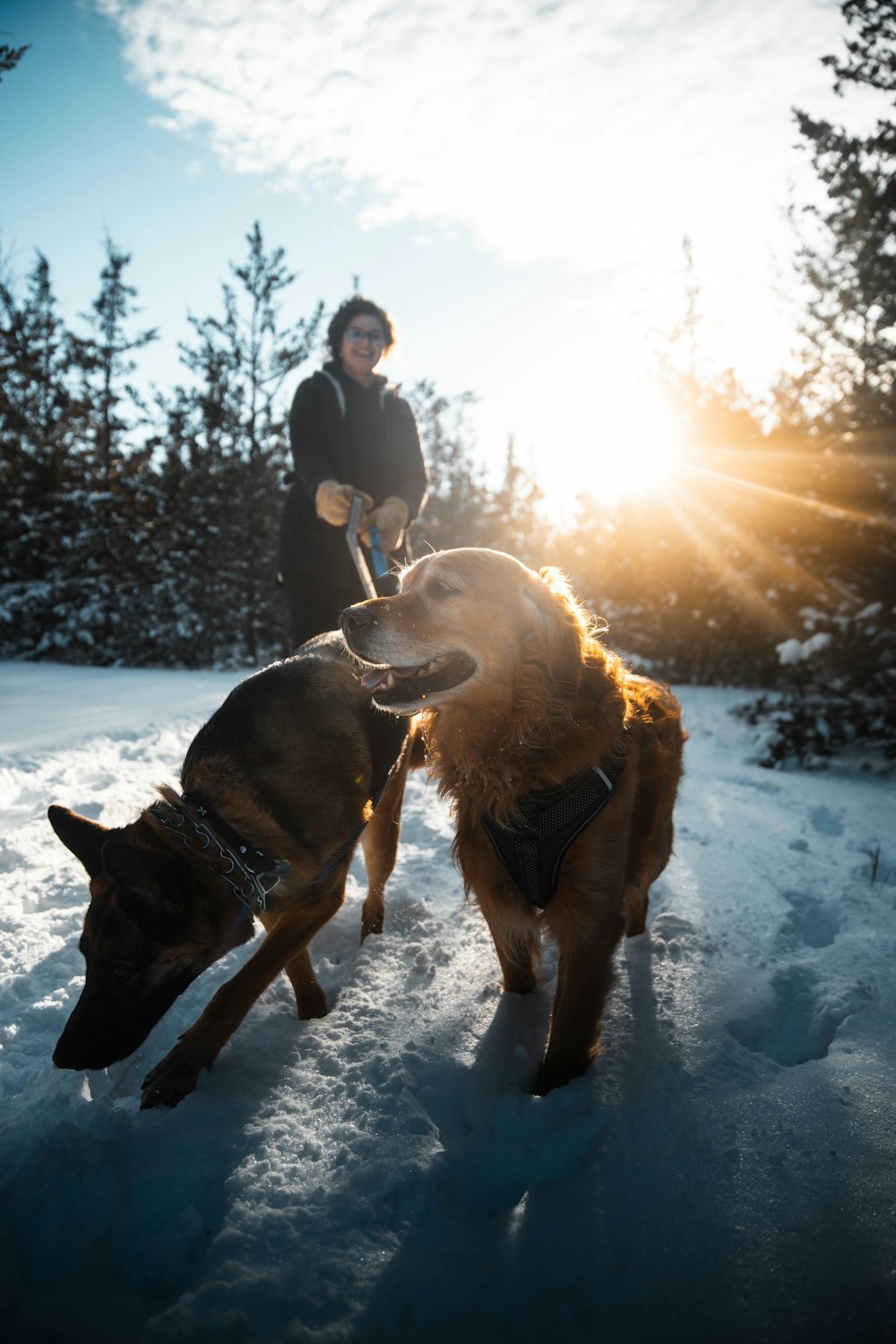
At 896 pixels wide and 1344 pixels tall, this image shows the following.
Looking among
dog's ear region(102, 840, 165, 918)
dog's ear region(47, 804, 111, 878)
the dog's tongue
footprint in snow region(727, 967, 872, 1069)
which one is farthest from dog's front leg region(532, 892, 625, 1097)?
dog's ear region(47, 804, 111, 878)

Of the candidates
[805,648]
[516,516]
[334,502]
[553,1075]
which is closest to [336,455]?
[334,502]

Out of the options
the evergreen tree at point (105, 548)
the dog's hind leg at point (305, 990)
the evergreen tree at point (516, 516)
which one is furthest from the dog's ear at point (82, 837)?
the evergreen tree at point (516, 516)

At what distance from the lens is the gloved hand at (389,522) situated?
3584 millimetres

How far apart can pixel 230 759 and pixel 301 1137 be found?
1.08 metres

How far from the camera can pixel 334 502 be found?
344 cm

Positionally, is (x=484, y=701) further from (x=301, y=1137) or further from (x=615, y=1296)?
(x=615, y=1296)

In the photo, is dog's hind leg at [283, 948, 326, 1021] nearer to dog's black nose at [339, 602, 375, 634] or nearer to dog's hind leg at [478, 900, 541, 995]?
dog's hind leg at [478, 900, 541, 995]

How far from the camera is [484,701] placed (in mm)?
2184

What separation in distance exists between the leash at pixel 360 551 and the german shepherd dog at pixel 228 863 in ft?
2.48

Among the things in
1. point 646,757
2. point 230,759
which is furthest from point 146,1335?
point 646,757

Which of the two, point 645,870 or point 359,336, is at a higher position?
point 359,336

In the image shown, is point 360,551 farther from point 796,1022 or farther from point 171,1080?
point 796,1022

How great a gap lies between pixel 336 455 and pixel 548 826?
2.81m

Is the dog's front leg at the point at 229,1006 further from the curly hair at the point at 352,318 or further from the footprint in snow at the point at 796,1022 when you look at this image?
the curly hair at the point at 352,318
